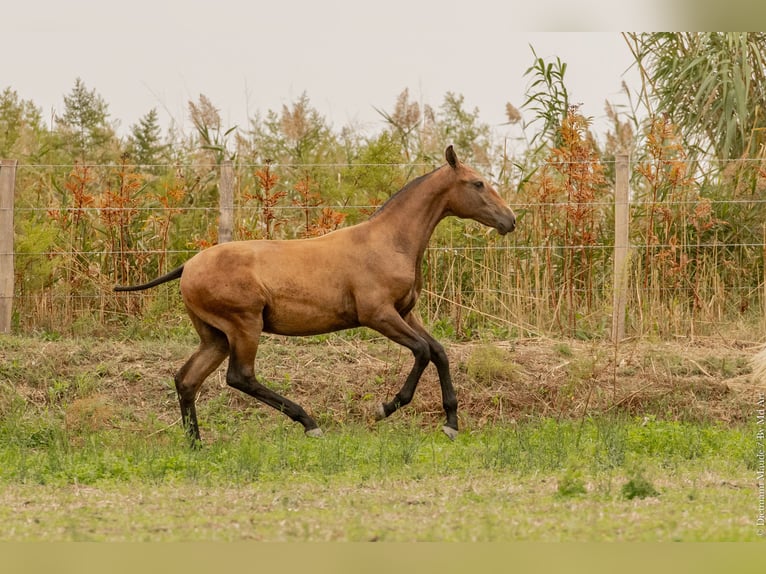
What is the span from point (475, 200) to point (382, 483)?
3.24 meters

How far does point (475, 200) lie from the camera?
32.5ft

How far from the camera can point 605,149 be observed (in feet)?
49.2

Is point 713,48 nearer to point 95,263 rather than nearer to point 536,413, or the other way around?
point 536,413

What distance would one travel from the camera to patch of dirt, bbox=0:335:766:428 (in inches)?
431

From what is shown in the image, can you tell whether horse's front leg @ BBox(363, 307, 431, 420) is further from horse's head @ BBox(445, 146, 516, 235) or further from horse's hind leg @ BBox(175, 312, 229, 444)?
horse's hind leg @ BBox(175, 312, 229, 444)

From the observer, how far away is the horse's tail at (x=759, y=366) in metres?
11.3

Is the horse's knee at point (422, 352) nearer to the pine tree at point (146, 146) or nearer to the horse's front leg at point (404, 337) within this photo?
the horse's front leg at point (404, 337)

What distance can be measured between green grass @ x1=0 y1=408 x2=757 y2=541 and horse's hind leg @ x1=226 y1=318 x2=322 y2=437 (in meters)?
0.19

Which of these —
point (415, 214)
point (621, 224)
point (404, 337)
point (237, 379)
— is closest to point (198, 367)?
point (237, 379)

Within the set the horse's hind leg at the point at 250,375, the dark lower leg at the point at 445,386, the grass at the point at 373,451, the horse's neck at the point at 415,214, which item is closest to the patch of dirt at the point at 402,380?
the grass at the point at 373,451

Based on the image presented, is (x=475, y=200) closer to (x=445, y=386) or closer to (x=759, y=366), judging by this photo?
(x=445, y=386)

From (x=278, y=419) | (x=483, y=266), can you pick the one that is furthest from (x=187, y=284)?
(x=483, y=266)

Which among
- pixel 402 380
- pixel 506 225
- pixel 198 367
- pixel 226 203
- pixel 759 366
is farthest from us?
pixel 226 203

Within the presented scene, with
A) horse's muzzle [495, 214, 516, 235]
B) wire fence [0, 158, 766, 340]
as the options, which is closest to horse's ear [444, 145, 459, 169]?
horse's muzzle [495, 214, 516, 235]
